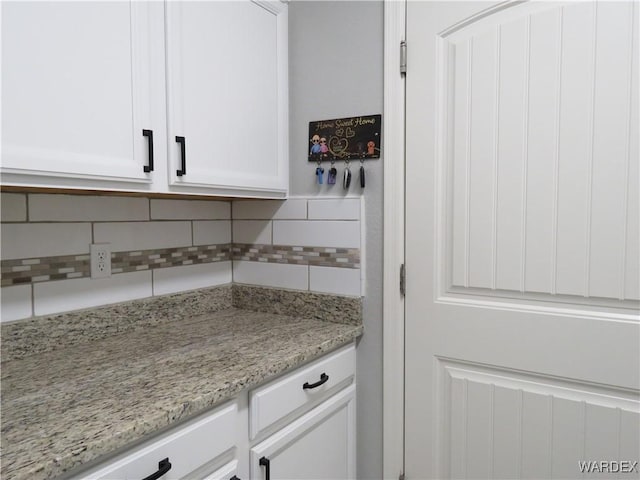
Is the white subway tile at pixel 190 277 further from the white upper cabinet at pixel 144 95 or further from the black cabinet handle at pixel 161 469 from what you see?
the black cabinet handle at pixel 161 469

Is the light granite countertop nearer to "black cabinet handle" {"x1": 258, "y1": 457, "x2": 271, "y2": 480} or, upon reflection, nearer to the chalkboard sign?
"black cabinet handle" {"x1": 258, "y1": 457, "x2": 271, "y2": 480}

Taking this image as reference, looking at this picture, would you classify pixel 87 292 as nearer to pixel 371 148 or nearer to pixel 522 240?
pixel 371 148

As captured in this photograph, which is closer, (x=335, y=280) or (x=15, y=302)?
(x=15, y=302)

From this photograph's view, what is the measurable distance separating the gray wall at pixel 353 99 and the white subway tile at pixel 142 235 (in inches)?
18.1

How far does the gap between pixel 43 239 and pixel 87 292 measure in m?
0.20

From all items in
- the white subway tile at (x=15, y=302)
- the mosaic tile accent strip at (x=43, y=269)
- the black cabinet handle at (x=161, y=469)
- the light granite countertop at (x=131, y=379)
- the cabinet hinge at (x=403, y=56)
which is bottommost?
the black cabinet handle at (x=161, y=469)

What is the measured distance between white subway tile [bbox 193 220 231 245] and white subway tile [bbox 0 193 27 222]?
58cm

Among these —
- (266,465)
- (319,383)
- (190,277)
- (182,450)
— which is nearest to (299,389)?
(319,383)

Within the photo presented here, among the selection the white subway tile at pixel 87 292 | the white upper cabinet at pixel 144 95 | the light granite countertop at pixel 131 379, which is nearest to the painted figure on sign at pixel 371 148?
the white upper cabinet at pixel 144 95

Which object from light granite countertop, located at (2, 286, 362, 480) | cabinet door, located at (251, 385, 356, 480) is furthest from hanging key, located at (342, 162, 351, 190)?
cabinet door, located at (251, 385, 356, 480)

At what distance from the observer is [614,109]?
1.12 meters

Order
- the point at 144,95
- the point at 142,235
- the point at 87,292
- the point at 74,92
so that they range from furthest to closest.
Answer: the point at 142,235 → the point at 87,292 → the point at 144,95 → the point at 74,92

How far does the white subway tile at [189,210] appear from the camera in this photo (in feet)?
4.90

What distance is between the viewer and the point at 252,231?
1.73 meters
